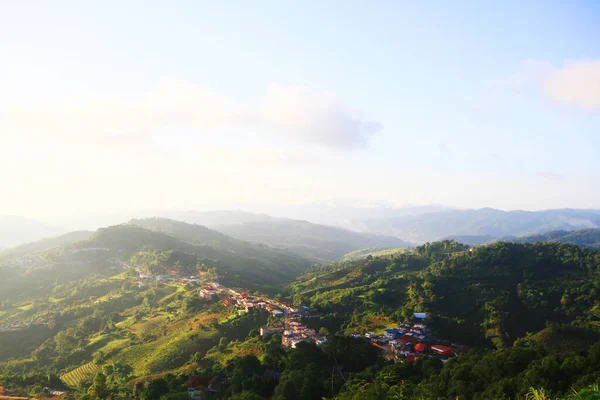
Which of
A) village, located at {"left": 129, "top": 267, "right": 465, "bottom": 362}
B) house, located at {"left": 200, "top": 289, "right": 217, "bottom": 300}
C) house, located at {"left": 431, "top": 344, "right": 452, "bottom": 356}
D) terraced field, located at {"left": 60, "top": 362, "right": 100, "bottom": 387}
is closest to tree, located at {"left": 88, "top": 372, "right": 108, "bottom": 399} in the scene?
terraced field, located at {"left": 60, "top": 362, "right": 100, "bottom": 387}

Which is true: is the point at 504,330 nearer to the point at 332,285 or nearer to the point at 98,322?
the point at 332,285

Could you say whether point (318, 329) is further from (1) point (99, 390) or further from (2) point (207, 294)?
(1) point (99, 390)

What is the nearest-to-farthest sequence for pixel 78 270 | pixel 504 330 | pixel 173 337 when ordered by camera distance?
pixel 173 337 < pixel 504 330 < pixel 78 270

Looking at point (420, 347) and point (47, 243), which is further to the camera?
point (47, 243)

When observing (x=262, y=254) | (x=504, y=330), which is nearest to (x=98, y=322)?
(x=504, y=330)

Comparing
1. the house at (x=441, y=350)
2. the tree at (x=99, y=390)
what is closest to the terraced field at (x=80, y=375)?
the tree at (x=99, y=390)

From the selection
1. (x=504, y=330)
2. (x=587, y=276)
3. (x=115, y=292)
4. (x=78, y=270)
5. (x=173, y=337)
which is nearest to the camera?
(x=173, y=337)

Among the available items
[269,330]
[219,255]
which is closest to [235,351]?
[269,330]

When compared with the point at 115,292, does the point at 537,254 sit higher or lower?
higher
